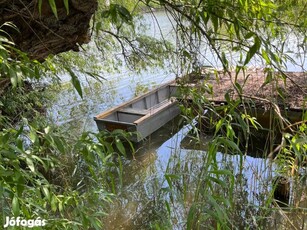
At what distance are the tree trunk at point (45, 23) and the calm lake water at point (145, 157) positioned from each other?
30 cm

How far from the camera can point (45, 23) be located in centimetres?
132

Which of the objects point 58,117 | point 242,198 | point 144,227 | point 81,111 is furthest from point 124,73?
point 242,198

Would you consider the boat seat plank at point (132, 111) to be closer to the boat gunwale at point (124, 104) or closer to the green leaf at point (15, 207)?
the boat gunwale at point (124, 104)

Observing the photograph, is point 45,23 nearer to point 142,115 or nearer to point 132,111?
point 142,115

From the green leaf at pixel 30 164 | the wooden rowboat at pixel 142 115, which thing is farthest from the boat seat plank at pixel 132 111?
the green leaf at pixel 30 164

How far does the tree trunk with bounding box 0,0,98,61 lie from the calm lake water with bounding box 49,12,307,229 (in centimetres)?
30

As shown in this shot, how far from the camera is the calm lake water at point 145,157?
2.27 meters

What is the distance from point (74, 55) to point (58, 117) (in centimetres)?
140

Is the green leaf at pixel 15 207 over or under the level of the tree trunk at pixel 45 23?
under

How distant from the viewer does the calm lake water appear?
227cm

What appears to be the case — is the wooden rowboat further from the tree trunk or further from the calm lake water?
the tree trunk

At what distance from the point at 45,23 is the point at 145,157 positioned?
3356mm

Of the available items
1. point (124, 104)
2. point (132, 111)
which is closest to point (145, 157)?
point (132, 111)

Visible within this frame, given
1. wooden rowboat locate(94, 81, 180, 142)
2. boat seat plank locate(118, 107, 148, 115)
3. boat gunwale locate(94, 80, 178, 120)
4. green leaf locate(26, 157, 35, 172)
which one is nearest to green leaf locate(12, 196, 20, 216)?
green leaf locate(26, 157, 35, 172)
